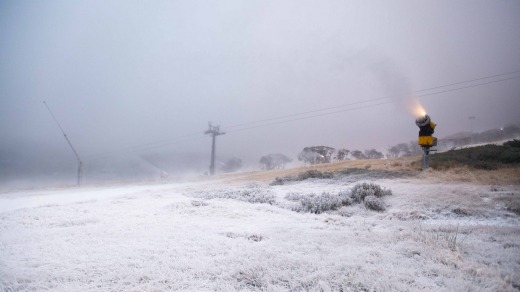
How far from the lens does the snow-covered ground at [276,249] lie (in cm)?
421

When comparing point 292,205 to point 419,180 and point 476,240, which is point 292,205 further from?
point 419,180

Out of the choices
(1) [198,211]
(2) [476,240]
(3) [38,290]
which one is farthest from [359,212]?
(3) [38,290]

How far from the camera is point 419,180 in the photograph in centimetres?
1470

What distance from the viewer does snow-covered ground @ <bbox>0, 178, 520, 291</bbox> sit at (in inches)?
166

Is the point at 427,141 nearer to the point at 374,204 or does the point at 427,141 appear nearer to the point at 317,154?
the point at 374,204

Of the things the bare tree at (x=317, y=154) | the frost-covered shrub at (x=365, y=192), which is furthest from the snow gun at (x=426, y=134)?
the bare tree at (x=317, y=154)

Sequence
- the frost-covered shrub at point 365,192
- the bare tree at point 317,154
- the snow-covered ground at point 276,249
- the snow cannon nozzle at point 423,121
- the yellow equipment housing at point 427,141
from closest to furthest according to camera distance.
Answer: the snow-covered ground at point 276,249, the frost-covered shrub at point 365,192, the yellow equipment housing at point 427,141, the snow cannon nozzle at point 423,121, the bare tree at point 317,154

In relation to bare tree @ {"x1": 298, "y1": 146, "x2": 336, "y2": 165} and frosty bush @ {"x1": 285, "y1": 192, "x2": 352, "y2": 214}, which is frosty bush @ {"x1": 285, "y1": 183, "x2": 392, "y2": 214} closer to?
frosty bush @ {"x1": 285, "y1": 192, "x2": 352, "y2": 214}

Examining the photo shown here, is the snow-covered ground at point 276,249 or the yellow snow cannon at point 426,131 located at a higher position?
the yellow snow cannon at point 426,131

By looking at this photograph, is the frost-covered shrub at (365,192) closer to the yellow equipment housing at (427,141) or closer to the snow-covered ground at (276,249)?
the snow-covered ground at (276,249)

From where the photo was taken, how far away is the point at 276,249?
5586mm

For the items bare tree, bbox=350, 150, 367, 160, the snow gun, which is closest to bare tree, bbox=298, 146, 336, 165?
bare tree, bbox=350, 150, 367, 160

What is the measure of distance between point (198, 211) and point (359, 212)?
19.8 feet

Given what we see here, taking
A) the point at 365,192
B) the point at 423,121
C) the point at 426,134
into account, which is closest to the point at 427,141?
the point at 426,134
